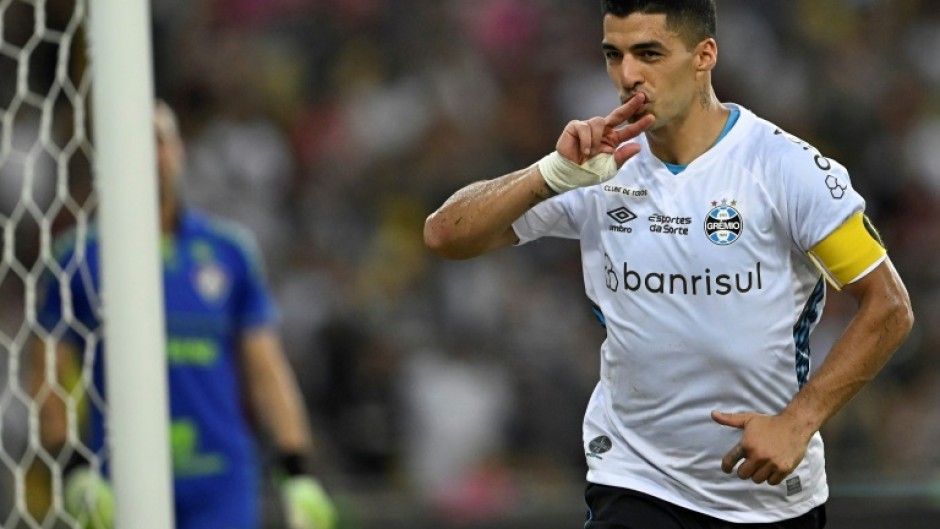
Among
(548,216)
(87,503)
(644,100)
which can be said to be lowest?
(87,503)

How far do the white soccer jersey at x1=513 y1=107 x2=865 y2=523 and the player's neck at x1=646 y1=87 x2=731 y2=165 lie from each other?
4 centimetres

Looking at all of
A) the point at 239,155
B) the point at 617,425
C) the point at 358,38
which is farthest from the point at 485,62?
the point at 617,425

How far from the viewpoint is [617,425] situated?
162 inches

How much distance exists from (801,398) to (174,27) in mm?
8401

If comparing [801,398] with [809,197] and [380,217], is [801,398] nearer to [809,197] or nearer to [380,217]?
[809,197]

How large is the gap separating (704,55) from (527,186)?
23.7 inches

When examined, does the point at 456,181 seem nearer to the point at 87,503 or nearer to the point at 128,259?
the point at 87,503

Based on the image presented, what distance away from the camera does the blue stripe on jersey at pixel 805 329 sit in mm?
3963

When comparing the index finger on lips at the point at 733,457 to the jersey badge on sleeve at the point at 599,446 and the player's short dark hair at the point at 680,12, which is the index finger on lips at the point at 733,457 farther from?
the player's short dark hair at the point at 680,12

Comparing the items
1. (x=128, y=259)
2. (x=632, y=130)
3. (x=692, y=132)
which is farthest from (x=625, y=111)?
(x=128, y=259)

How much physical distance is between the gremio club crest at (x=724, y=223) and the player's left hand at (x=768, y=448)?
477 mm

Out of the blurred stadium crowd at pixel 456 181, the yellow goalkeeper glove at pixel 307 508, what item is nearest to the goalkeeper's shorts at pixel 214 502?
the yellow goalkeeper glove at pixel 307 508

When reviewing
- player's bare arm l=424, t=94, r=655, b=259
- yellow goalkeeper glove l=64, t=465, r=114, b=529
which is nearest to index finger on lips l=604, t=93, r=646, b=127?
player's bare arm l=424, t=94, r=655, b=259

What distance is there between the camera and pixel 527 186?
3873mm
